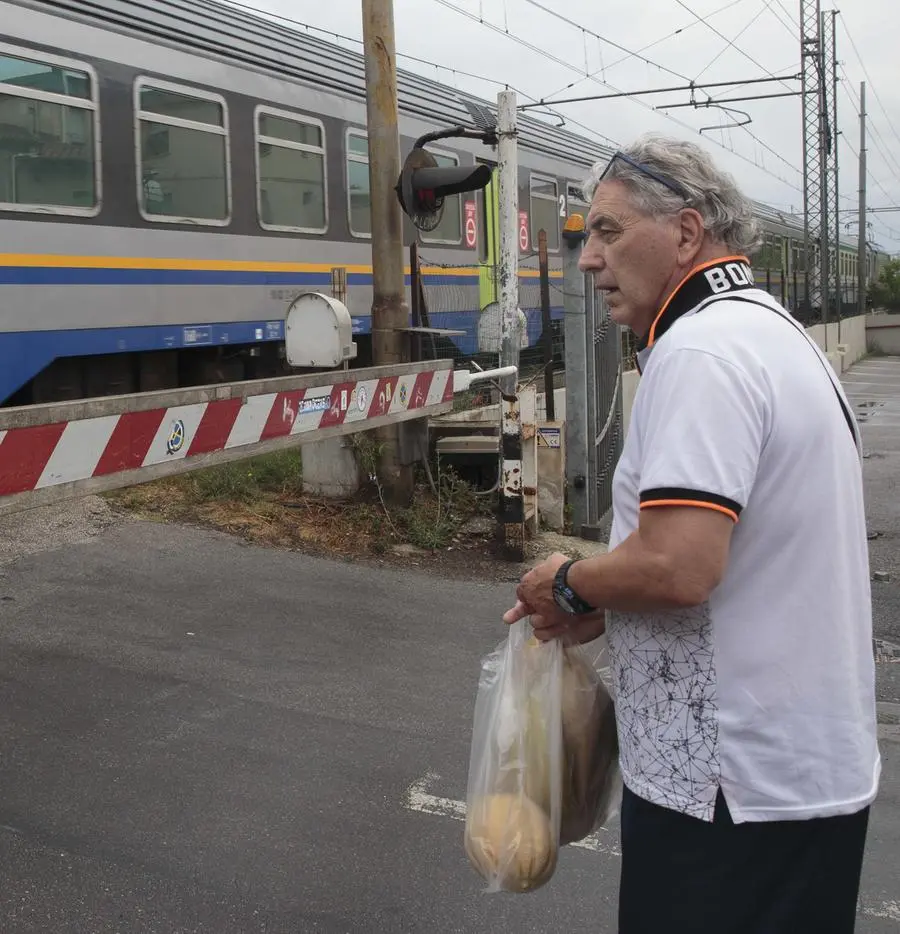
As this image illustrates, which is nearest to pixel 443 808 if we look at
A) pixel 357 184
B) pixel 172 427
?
pixel 172 427

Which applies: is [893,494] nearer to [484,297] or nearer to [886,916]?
[484,297]

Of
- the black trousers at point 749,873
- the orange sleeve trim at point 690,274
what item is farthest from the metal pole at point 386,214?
the black trousers at point 749,873

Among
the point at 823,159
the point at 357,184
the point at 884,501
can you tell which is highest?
the point at 823,159

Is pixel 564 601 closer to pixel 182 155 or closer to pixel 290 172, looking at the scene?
pixel 182 155

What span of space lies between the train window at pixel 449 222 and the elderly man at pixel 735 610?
11015 millimetres

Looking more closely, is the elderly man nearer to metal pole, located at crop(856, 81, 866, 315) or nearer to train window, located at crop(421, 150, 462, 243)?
train window, located at crop(421, 150, 462, 243)

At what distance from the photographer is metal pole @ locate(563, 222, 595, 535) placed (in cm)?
773

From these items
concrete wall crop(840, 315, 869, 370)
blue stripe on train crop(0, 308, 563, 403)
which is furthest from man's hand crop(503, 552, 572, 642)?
concrete wall crop(840, 315, 869, 370)

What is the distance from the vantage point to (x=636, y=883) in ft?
5.92

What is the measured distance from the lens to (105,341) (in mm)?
8125

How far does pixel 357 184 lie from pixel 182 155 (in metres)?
2.49

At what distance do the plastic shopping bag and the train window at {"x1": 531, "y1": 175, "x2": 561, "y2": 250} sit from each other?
1315cm

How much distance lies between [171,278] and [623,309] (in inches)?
284

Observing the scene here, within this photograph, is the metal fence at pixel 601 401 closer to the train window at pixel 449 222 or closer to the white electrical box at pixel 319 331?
the white electrical box at pixel 319 331
